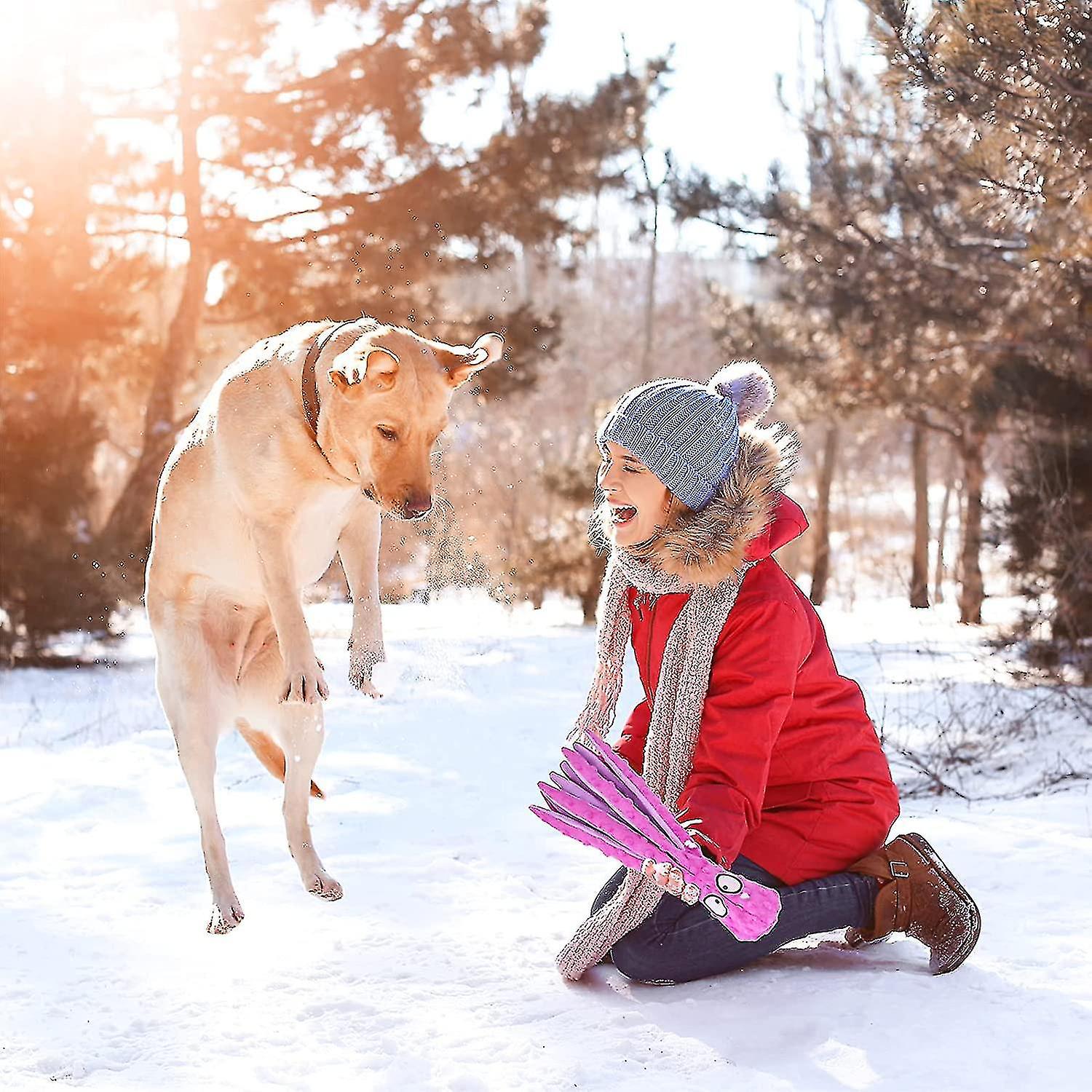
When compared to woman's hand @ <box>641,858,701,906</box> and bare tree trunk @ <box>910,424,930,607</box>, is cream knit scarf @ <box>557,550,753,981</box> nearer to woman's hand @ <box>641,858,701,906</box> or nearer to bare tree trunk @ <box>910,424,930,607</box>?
woman's hand @ <box>641,858,701,906</box>

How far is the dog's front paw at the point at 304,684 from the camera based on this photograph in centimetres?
296

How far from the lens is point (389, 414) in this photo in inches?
106

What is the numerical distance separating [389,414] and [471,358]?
0.94 ft

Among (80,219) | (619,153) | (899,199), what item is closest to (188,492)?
(899,199)

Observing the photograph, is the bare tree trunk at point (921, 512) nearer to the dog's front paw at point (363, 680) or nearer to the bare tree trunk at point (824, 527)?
the bare tree trunk at point (824, 527)

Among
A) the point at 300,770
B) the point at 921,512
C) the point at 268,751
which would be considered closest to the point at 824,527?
the point at 921,512

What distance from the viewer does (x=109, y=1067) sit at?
2.52 m

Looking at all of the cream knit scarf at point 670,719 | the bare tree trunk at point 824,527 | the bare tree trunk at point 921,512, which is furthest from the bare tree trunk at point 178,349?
the bare tree trunk at point 921,512

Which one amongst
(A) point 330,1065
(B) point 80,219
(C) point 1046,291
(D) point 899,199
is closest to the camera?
(A) point 330,1065

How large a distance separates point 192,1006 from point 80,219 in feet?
34.0

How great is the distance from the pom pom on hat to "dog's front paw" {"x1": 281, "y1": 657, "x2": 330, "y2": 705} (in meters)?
1.23

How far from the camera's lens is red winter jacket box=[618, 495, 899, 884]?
2719mm

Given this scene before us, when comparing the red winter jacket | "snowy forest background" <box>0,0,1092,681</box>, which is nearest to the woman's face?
the red winter jacket

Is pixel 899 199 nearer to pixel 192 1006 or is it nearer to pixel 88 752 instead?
pixel 88 752
